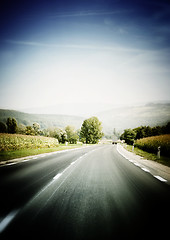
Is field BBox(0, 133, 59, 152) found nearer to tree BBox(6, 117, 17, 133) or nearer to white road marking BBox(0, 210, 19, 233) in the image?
white road marking BBox(0, 210, 19, 233)

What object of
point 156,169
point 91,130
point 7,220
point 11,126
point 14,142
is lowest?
point 156,169

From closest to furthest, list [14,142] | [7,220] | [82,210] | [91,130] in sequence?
[7,220], [82,210], [14,142], [91,130]

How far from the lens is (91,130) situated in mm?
60281

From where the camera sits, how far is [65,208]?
290cm

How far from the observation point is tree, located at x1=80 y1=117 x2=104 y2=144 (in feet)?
198

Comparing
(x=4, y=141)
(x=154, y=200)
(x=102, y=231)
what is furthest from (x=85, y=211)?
(x=4, y=141)

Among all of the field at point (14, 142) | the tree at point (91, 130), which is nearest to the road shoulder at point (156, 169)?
the field at point (14, 142)

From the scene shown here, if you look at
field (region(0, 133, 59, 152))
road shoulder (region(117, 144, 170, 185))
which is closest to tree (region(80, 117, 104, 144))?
field (region(0, 133, 59, 152))

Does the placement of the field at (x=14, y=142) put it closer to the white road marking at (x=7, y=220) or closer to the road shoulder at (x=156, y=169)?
the white road marking at (x=7, y=220)

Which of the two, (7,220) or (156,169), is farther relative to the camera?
(156,169)

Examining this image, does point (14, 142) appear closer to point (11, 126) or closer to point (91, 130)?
point (91, 130)

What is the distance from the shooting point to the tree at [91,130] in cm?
6022

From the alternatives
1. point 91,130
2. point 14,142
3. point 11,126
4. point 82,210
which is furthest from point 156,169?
point 11,126

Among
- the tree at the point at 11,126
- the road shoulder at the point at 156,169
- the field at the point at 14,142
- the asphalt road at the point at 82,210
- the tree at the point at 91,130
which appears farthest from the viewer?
the tree at the point at 91,130
